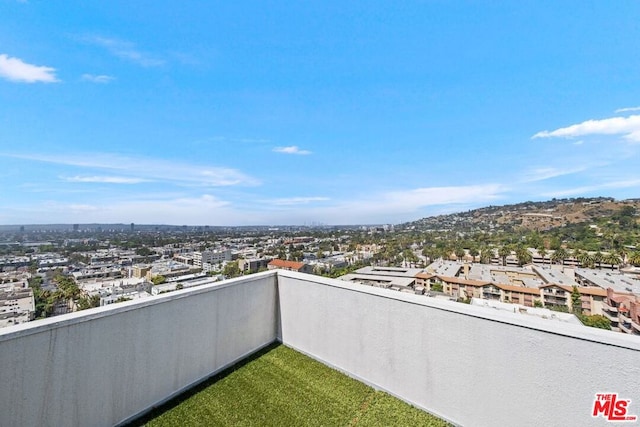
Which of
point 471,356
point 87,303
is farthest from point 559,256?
point 87,303

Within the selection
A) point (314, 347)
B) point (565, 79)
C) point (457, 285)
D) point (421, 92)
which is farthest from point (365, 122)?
point (314, 347)

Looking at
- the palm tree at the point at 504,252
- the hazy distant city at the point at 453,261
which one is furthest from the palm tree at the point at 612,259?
the palm tree at the point at 504,252

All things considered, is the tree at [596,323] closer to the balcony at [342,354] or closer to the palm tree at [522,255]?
the balcony at [342,354]

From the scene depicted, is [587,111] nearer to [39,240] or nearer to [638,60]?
[638,60]

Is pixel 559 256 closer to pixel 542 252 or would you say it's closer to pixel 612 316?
pixel 542 252

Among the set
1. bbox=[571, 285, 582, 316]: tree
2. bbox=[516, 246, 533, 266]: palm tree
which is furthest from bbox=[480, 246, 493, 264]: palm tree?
bbox=[571, 285, 582, 316]: tree

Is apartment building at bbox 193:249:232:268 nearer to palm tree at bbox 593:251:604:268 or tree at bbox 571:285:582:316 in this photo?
tree at bbox 571:285:582:316
